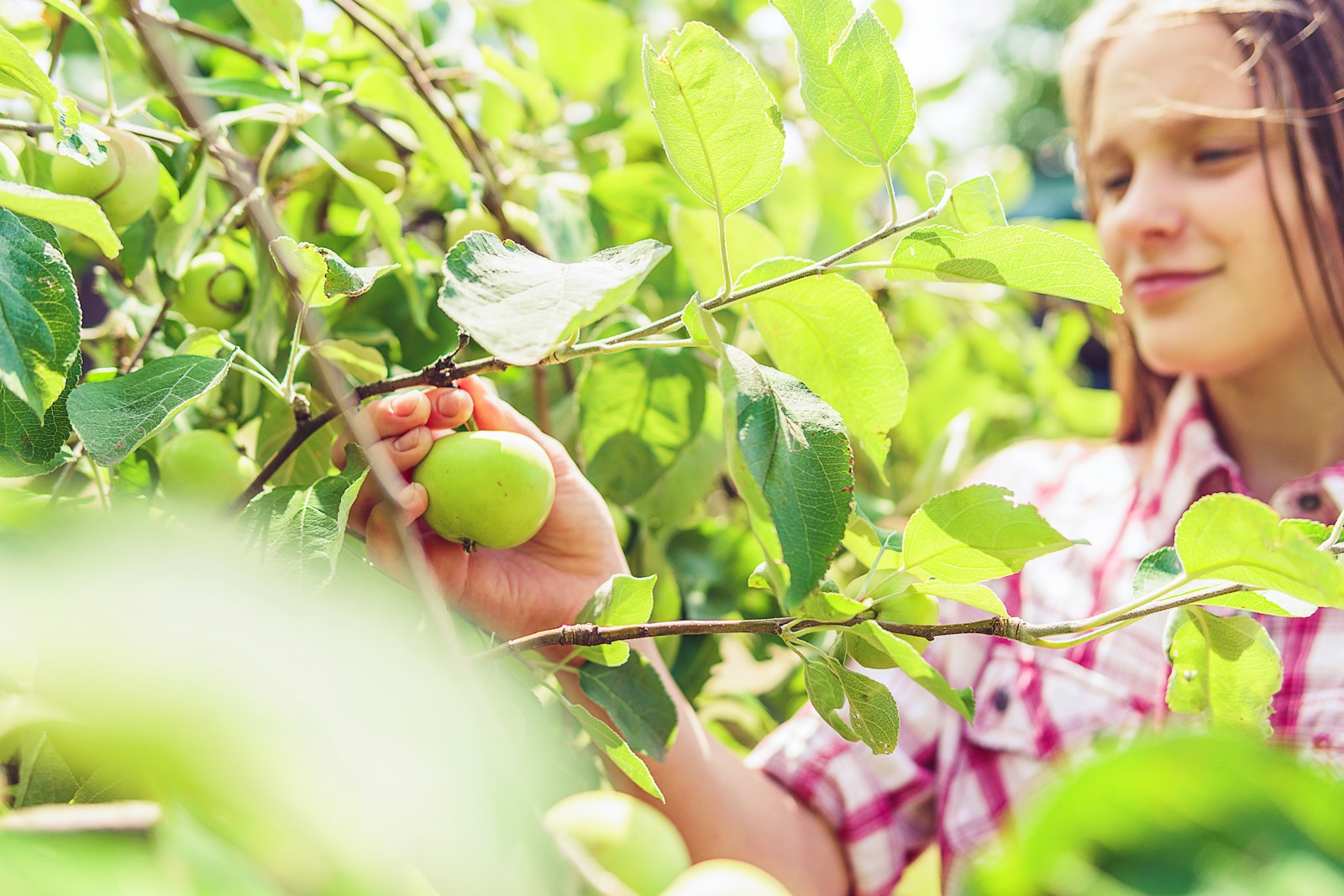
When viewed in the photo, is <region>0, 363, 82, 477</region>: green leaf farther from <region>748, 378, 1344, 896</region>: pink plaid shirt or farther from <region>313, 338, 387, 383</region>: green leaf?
<region>748, 378, 1344, 896</region>: pink plaid shirt

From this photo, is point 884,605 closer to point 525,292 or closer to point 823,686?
point 823,686

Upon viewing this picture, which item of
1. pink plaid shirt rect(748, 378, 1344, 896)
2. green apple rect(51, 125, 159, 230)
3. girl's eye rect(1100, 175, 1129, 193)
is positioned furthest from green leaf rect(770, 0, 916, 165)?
girl's eye rect(1100, 175, 1129, 193)

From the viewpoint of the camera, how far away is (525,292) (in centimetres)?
32

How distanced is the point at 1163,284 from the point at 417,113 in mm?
731

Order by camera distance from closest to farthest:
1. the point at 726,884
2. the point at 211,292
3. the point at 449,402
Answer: the point at 726,884
the point at 449,402
the point at 211,292

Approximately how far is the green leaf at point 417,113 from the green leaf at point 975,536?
361 millimetres

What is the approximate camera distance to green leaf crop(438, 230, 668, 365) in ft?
0.97

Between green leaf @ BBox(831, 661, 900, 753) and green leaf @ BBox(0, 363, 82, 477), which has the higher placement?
green leaf @ BBox(0, 363, 82, 477)

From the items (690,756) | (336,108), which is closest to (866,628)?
Result: (690,756)

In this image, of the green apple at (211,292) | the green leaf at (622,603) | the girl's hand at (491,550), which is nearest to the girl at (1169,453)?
the girl's hand at (491,550)

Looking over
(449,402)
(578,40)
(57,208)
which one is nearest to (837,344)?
(449,402)

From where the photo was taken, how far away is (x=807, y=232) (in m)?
1.04

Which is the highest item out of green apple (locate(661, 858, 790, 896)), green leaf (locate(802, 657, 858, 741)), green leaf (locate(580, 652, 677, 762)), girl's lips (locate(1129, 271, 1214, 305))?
green apple (locate(661, 858, 790, 896))

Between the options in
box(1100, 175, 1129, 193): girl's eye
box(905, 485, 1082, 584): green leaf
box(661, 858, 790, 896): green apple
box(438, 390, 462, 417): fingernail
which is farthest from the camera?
box(1100, 175, 1129, 193): girl's eye
